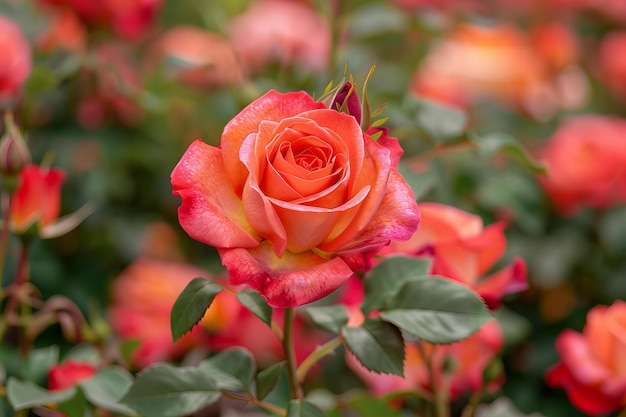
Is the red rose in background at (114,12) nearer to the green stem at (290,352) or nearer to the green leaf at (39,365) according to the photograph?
the green leaf at (39,365)

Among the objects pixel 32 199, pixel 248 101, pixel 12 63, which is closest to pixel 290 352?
pixel 32 199

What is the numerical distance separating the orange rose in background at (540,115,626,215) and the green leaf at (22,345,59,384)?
582 mm

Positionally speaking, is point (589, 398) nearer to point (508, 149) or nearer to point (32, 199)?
point (508, 149)

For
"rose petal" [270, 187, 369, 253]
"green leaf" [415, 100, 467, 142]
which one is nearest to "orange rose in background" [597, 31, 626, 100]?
"green leaf" [415, 100, 467, 142]

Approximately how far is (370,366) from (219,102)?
0.61 meters

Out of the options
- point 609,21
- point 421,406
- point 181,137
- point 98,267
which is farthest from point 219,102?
point 609,21

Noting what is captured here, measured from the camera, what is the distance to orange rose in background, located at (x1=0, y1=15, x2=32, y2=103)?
0.78 metres

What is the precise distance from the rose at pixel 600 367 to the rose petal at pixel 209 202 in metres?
0.31

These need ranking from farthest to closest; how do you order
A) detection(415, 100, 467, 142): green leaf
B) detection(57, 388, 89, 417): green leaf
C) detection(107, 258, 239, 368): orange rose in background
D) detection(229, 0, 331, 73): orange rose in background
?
detection(229, 0, 331, 73): orange rose in background
detection(107, 258, 239, 368): orange rose in background
detection(415, 100, 467, 142): green leaf
detection(57, 388, 89, 417): green leaf

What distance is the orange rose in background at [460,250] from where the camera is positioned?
51cm

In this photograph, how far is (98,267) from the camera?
0.96 metres

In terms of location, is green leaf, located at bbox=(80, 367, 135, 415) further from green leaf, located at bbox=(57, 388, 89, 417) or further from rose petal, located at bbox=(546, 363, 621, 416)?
rose petal, located at bbox=(546, 363, 621, 416)

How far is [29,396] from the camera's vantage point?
0.48 meters

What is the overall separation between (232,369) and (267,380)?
0.09ft
